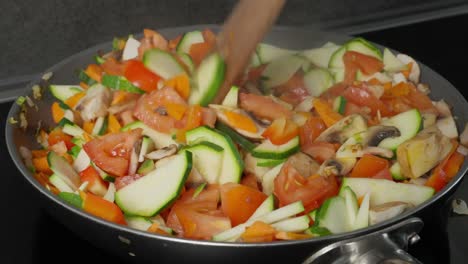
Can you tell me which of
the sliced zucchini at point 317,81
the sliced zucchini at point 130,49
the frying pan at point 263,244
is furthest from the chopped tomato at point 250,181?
the sliced zucchini at point 130,49

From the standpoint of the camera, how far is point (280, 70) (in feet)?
5.21

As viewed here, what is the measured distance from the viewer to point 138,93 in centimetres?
145

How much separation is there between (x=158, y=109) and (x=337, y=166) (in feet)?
1.13

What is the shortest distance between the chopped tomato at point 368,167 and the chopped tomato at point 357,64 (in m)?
0.34

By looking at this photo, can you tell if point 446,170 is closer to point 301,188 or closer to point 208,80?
point 301,188

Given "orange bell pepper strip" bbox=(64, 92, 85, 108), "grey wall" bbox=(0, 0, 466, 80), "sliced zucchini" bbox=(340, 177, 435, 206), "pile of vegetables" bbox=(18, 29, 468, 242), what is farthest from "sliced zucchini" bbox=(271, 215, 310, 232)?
"grey wall" bbox=(0, 0, 466, 80)

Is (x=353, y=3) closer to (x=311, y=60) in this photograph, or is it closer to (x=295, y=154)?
(x=311, y=60)

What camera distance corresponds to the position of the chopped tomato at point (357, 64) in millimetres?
1591

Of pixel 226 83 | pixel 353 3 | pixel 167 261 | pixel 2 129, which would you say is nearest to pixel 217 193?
pixel 167 261

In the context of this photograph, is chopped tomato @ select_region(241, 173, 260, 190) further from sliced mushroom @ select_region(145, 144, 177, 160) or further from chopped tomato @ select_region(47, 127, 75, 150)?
chopped tomato @ select_region(47, 127, 75, 150)

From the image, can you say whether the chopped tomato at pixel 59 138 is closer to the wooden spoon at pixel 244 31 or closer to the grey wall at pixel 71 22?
the wooden spoon at pixel 244 31

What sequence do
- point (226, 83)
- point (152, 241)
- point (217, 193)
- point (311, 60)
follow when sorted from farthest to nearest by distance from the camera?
point (311, 60) → point (226, 83) → point (217, 193) → point (152, 241)

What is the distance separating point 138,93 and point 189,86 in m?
0.11

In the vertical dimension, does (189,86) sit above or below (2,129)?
above
